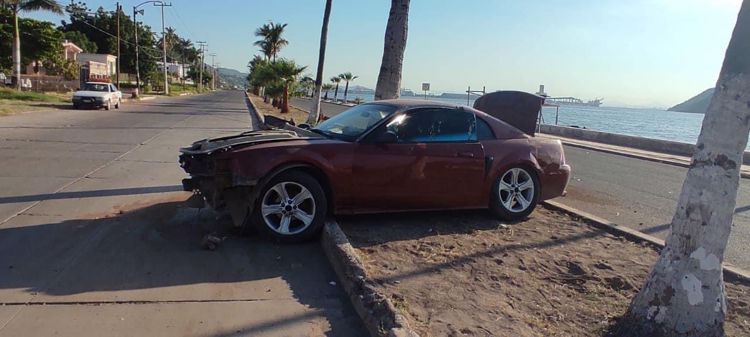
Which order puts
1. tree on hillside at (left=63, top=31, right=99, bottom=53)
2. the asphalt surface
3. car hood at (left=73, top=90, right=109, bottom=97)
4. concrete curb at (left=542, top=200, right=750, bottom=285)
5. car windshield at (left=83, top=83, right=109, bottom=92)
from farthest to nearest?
tree on hillside at (left=63, top=31, right=99, bottom=53), car windshield at (left=83, top=83, right=109, bottom=92), car hood at (left=73, top=90, right=109, bottom=97), the asphalt surface, concrete curb at (left=542, top=200, right=750, bottom=285)

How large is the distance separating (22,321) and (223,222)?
2641 millimetres

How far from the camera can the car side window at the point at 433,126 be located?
629 cm

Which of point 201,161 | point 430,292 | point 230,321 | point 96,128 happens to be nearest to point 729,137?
point 430,292

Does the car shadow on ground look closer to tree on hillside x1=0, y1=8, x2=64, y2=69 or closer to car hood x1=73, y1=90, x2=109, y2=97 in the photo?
car hood x1=73, y1=90, x2=109, y2=97

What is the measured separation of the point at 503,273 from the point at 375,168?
1.76 m

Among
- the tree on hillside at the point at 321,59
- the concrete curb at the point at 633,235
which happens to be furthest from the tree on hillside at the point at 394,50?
the tree on hillside at the point at 321,59

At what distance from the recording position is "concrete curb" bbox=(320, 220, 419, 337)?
3646mm

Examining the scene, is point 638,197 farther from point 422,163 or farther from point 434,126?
point 422,163

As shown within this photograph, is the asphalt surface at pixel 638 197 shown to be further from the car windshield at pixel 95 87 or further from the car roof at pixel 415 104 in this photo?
the car windshield at pixel 95 87

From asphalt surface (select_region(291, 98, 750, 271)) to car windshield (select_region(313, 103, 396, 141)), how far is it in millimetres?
3701

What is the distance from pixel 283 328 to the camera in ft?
12.8

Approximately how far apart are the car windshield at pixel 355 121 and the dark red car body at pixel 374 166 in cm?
17

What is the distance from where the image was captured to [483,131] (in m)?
6.77

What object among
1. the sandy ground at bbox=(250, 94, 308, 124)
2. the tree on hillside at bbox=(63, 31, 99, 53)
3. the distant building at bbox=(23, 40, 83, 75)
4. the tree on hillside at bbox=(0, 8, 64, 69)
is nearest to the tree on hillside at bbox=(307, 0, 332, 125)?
the sandy ground at bbox=(250, 94, 308, 124)
